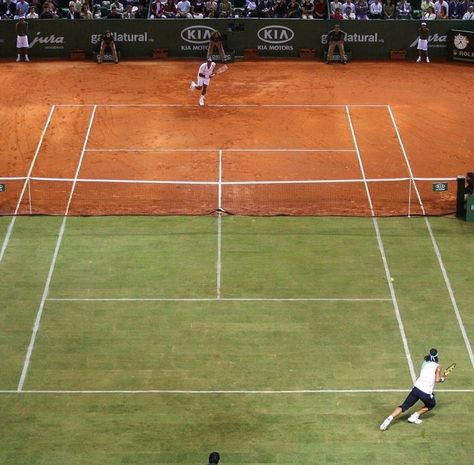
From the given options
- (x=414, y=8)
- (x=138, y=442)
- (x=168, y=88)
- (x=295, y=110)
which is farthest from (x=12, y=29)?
(x=138, y=442)

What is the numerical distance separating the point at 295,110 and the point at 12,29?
45.0 ft

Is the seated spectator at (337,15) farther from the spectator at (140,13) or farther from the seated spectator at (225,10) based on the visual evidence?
the spectator at (140,13)

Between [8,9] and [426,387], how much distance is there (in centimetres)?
Answer: 3102

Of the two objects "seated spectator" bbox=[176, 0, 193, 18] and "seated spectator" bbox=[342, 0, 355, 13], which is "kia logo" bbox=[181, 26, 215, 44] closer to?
"seated spectator" bbox=[176, 0, 193, 18]

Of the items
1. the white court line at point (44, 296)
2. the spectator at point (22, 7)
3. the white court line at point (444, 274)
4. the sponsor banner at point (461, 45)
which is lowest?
the white court line at point (444, 274)

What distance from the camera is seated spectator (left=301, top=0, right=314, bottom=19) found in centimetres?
4762

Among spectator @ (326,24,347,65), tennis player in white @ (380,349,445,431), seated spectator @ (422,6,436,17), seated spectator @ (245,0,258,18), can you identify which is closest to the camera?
tennis player in white @ (380,349,445,431)

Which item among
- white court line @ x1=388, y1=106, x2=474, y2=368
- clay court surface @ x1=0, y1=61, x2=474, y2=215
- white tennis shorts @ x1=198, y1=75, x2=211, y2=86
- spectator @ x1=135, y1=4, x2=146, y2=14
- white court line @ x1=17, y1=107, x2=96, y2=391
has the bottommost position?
white court line @ x1=388, y1=106, x2=474, y2=368

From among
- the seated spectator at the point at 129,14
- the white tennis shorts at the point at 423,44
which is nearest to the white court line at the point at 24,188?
the seated spectator at the point at 129,14

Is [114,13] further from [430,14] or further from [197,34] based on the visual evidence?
[430,14]

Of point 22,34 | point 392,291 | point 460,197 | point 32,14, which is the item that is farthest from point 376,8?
point 392,291

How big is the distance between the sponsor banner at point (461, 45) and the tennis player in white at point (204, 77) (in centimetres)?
1202

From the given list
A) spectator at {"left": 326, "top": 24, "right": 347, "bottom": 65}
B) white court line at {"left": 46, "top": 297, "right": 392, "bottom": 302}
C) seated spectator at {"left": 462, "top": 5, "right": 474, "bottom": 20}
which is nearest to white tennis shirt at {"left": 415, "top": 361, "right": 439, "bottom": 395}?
white court line at {"left": 46, "top": 297, "right": 392, "bottom": 302}

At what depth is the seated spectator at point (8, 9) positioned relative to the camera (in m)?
47.1
